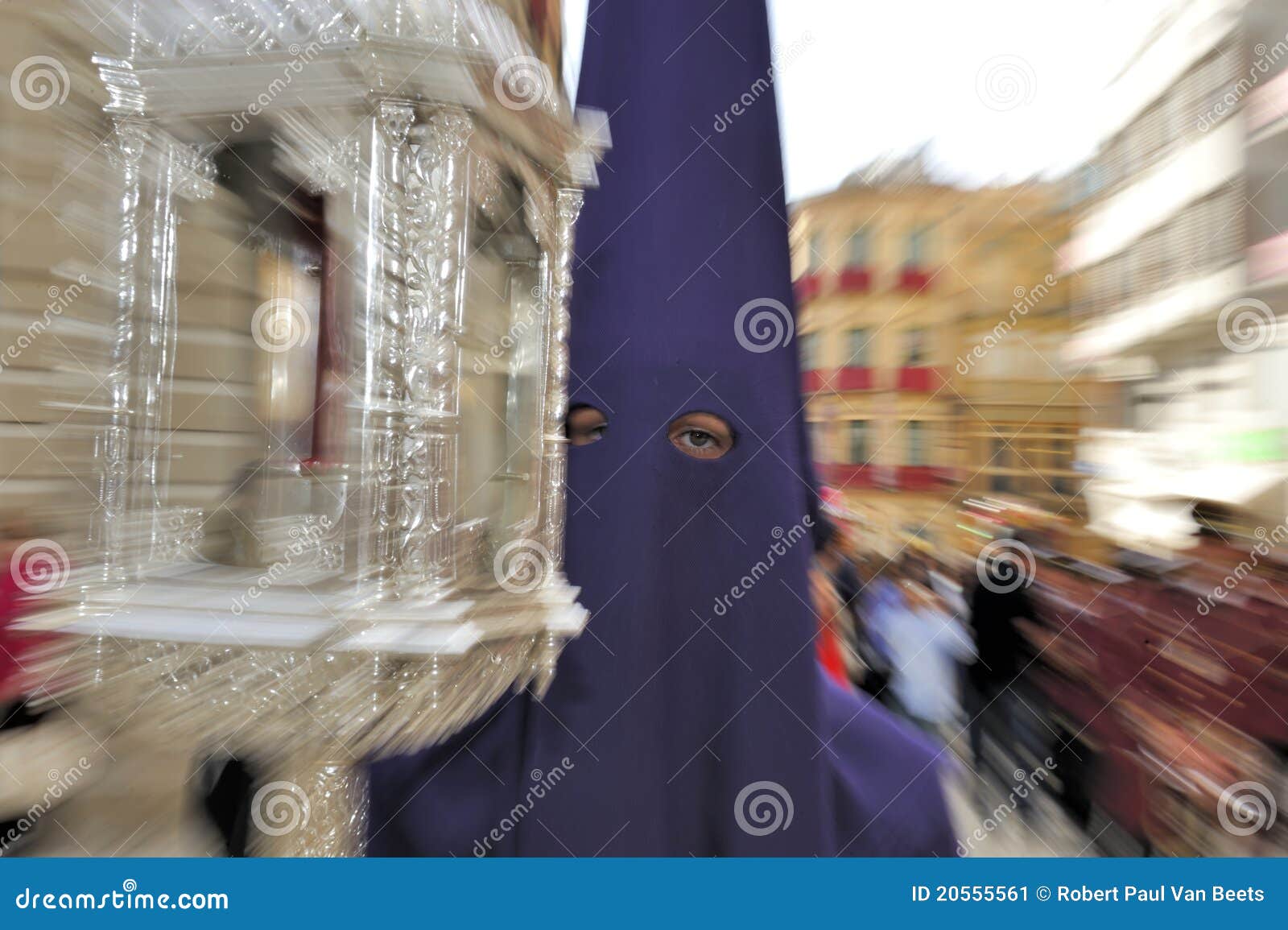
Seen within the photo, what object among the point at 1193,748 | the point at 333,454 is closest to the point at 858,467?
the point at 1193,748

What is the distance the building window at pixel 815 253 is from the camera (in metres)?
1.97

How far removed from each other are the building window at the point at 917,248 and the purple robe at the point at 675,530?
173 centimetres

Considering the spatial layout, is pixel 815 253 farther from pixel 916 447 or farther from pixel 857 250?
pixel 916 447

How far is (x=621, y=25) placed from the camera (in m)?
0.76

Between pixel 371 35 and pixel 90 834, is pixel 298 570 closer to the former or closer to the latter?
pixel 371 35

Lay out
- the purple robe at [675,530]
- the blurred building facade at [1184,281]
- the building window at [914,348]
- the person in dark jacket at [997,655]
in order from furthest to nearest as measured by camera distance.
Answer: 1. the building window at [914,348]
2. the person in dark jacket at [997,655]
3. the blurred building facade at [1184,281]
4. the purple robe at [675,530]

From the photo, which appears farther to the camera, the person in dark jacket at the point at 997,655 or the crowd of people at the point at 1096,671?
the person in dark jacket at the point at 997,655

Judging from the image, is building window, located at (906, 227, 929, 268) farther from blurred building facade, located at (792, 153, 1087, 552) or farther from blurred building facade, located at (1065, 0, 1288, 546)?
blurred building facade, located at (1065, 0, 1288, 546)

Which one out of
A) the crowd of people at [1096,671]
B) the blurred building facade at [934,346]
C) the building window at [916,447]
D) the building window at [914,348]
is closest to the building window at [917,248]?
the blurred building facade at [934,346]

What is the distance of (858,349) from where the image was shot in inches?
86.7

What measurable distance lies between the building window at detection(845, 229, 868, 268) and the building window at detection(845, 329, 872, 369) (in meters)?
0.27

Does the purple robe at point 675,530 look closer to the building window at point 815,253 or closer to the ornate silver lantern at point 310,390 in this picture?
the ornate silver lantern at point 310,390

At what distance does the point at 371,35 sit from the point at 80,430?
54 cm

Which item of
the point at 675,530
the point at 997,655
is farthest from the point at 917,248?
the point at 675,530
